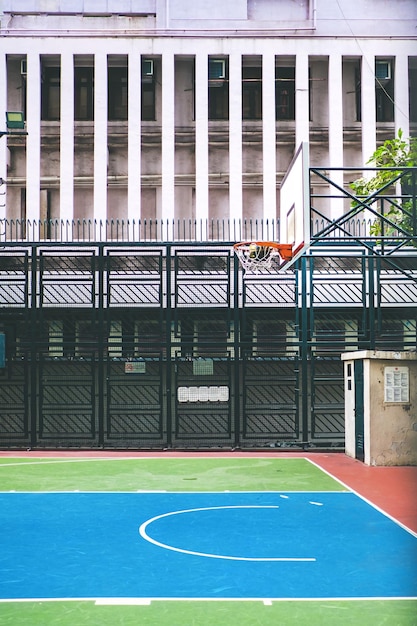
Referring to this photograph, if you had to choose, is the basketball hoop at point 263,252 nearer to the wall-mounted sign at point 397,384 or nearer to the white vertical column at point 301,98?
the wall-mounted sign at point 397,384

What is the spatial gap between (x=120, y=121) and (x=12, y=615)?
1580 centimetres

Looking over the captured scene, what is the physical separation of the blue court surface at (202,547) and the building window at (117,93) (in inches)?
485

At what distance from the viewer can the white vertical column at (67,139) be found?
18.9 meters

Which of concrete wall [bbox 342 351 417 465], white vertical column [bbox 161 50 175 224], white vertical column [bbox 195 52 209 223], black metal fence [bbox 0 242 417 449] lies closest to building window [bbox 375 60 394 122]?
white vertical column [bbox 195 52 209 223]

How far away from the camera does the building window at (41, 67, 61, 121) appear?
19547mm

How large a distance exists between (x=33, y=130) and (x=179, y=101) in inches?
143

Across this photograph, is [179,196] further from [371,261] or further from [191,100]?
[371,261]

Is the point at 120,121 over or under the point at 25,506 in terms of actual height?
over

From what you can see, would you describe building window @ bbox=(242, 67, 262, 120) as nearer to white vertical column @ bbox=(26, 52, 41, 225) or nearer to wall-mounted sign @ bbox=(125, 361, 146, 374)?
white vertical column @ bbox=(26, 52, 41, 225)

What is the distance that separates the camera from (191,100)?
64.5 ft

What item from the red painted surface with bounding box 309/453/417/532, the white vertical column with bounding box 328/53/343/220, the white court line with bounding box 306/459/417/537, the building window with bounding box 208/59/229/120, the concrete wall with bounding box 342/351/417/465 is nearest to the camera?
the white court line with bounding box 306/459/417/537

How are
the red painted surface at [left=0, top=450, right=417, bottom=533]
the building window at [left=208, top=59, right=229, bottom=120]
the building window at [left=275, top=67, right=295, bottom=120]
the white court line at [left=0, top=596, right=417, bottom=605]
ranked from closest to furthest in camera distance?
the white court line at [left=0, top=596, right=417, bottom=605] < the red painted surface at [left=0, top=450, right=417, bottom=533] < the building window at [left=208, top=59, right=229, bottom=120] < the building window at [left=275, top=67, right=295, bottom=120]

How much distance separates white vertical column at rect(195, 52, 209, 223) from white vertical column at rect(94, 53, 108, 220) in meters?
2.19

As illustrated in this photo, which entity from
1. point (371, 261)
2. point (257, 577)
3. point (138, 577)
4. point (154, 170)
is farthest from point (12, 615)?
point (154, 170)
